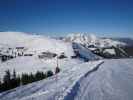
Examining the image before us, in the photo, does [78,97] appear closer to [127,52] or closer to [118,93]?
[118,93]

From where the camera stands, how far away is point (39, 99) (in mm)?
11008

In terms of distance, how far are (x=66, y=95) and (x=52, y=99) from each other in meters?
0.91

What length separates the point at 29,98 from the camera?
11.5m

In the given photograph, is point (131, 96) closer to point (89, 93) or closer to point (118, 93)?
point (118, 93)

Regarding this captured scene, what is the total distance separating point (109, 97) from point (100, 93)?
0.98 m

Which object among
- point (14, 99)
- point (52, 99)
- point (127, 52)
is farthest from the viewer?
point (127, 52)

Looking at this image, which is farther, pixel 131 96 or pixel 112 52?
pixel 112 52

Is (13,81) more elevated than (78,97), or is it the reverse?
(78,97)

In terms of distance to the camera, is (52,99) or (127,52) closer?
(52,99)

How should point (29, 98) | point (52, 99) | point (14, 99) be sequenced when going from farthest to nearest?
1. point (14, 99)
2. point (29, 98)
3. point (52, 99)

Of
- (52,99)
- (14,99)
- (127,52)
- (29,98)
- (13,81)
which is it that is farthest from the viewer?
(127,52)

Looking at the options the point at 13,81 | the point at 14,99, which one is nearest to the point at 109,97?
the point at 14,99

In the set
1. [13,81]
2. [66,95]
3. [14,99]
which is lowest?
[13,81]

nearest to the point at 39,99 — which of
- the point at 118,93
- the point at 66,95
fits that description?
the point at 66,95
